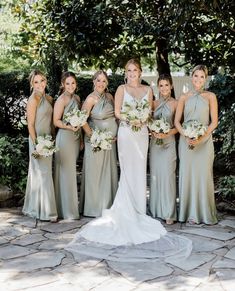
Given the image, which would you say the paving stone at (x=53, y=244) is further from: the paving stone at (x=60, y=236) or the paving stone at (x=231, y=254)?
the paving stone at (x=231, y=254)

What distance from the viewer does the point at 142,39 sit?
902 cm

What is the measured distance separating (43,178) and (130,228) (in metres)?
1.43

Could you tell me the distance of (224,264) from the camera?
4234 millimetres

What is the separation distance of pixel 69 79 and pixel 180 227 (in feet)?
7.79

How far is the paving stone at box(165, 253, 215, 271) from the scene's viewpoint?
13.7 feet

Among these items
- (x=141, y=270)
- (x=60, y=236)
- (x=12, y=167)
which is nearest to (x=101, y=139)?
(x=60, y=236)

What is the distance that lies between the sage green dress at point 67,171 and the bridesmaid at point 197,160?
140cm

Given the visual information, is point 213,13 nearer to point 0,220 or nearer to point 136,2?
point 136,2

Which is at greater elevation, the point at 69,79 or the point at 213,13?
the point at 213,13

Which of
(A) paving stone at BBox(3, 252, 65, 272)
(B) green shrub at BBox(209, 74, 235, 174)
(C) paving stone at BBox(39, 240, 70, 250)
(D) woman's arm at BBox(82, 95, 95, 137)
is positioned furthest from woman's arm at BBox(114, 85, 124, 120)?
(B) green shrub at BBox(209, 74, 235, 174)

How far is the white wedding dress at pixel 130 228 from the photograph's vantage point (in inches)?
179

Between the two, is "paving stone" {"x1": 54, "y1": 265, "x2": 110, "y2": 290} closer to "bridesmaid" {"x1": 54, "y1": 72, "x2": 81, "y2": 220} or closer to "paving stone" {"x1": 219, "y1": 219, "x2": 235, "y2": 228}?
"bridesmaid" {"x1": 54, "y1": 72, "x2": 81, "y2": 220}

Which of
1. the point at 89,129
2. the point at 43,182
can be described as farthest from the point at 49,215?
the point at 89,129

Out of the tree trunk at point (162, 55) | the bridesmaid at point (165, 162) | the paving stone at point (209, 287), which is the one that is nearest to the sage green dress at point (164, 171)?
the bridesmaid at point (165, 162)
